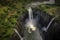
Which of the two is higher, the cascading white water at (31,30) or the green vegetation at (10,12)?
the green vegetation at (10,12)

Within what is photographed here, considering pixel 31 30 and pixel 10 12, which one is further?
pixel 10 12

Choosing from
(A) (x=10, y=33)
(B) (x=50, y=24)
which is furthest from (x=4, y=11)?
(B) (x=50, y=24)

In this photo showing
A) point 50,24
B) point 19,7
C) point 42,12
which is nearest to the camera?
point 50,24

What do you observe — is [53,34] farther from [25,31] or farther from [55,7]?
[55,7]

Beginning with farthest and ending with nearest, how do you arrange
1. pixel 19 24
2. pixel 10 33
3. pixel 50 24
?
1. pixel 50 24
2. pixel 19 24
3. pixel 10 33

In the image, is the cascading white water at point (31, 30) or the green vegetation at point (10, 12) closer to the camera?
the green vegetation at point (10, 12)

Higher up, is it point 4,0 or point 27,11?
point 4,0

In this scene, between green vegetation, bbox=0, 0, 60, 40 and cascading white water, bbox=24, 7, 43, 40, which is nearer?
green vegetation, bbox=0, 0, 60, 40

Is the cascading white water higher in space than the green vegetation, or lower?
lower
